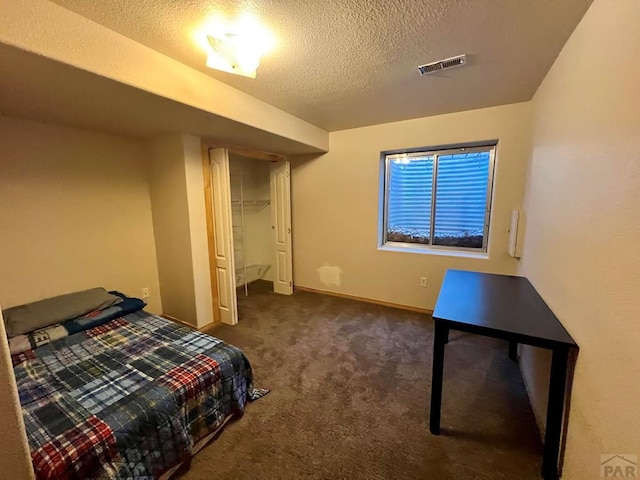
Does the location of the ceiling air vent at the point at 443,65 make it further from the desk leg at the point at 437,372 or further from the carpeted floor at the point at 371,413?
the carpeted floor at the point at 371,413

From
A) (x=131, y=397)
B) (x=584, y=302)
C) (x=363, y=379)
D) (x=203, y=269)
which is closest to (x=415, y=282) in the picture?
(x=363, y=379)

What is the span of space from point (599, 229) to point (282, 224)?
Result: 11.3 feet

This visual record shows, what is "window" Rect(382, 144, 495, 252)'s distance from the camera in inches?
125

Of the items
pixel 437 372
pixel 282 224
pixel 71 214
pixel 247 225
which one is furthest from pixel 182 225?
pixel 437 372

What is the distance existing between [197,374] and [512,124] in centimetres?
351

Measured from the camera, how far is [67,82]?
1.56m

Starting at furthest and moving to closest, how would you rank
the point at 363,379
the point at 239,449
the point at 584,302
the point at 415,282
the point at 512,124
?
the point at 415,282 < the point at 512,124 < the point at 363,379 < the point at 239,449 < the point at 584,302

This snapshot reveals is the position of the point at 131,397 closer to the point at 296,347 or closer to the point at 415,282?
the point at 296,347

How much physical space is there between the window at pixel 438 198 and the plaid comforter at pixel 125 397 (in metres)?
2.67

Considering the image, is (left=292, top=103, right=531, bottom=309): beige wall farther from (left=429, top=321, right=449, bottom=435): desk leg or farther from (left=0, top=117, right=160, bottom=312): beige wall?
(left=0, top=117, right=160, bottom=312): beige wall

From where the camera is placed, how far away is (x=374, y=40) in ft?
5.42

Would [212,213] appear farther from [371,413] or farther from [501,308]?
[501,308]

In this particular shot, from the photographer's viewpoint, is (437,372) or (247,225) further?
(247,225)

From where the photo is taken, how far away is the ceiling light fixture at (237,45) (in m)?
1.54
